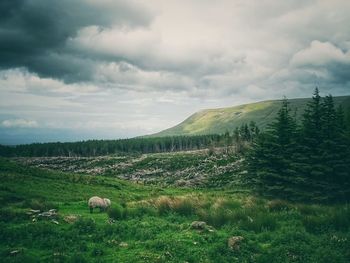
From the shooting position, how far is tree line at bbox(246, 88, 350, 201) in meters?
31.8

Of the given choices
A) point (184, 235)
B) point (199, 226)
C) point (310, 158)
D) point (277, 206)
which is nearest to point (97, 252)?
point (184, 235)

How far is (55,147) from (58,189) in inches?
5831

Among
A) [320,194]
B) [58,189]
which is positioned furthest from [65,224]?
[320,194]

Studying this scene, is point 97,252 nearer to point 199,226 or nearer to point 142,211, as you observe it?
point 199,226

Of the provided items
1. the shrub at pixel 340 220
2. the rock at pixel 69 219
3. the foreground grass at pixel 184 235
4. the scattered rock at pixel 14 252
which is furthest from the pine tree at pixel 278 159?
the scattered rock at pixel 14 252

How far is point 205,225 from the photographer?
16281 millimetres

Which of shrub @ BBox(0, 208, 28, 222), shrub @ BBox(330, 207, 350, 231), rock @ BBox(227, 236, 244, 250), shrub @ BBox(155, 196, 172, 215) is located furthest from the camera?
shrub @ BBox(155, 196, 172, 215)

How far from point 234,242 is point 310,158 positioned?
921 inches

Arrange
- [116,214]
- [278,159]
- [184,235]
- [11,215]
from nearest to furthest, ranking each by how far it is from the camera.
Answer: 1. [184,235]
2. [11,215]
3. [116,214]
4. [278,159]

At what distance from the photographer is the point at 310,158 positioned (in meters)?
33.6

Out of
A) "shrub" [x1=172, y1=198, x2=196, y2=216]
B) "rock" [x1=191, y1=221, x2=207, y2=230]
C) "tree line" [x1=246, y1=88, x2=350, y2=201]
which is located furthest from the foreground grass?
"tree line" [x1=246, y1=88, x2=350, y2=201]

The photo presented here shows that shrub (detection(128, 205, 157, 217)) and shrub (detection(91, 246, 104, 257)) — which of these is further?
shrub (detection(128, 205, 157, 217))

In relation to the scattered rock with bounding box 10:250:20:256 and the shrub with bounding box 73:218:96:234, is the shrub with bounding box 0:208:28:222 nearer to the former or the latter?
the shrub with bounding box 73:218:96:234

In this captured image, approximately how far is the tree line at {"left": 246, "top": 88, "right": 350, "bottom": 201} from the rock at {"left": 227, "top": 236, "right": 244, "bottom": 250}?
20.6 m
